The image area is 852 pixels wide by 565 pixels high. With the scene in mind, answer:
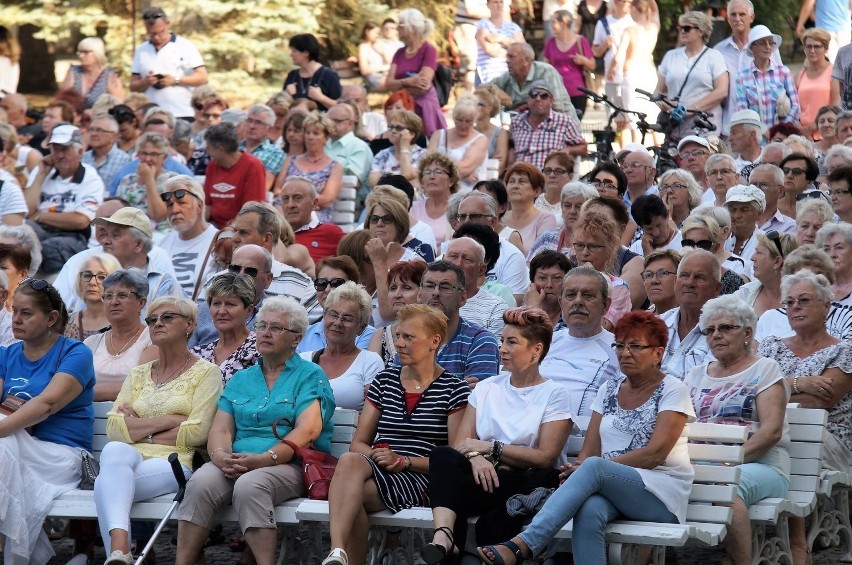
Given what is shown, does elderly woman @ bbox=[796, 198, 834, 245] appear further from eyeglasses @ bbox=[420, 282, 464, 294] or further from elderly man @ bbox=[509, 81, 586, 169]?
elderly man @ bbox=[509, 81, 586, 169]

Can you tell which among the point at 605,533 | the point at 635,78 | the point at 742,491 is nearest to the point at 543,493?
the point at 605,533

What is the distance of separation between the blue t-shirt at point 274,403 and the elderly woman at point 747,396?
1.69 m

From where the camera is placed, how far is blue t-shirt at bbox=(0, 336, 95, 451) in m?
7.28

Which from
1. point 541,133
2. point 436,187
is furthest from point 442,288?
point 541,133

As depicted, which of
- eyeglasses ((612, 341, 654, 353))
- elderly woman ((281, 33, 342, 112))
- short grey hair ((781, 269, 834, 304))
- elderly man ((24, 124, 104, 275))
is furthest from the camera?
elderly woman ((281, 33, 342, 112))

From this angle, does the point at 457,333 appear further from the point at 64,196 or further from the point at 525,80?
the point at 525,80

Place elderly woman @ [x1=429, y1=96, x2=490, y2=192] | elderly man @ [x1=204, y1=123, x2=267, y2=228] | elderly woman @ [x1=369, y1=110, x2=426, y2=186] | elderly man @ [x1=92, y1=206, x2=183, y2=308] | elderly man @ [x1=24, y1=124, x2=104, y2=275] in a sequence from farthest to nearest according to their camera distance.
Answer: elderly woman @ [x1=369, y1=110, x2=426, y2=186] → elderly woman @ [x1=429, y1=96, x2=490, y2=192] → elderly man @ [x1=24, y1=124, x2=104, y2=275] → elderly man @ [x1=204, y1=123, x2=267, y2=228] → elderly man @ [x1=92, y1=206, x2=183, y2=308]

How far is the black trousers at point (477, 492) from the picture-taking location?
6.36 m

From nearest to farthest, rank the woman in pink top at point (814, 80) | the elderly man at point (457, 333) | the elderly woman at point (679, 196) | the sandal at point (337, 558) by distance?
1. the sandal at point (337, 558)
2. the elderly man at point (457, 333)
3. the elderly woman at point (679, 196)
4. the woman in pink top at point (814, 80)

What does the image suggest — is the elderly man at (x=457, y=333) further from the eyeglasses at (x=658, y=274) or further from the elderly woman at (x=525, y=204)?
the elderly woman at (x=525, y=204)

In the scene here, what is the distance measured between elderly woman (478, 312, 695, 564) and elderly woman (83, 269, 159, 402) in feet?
8.13

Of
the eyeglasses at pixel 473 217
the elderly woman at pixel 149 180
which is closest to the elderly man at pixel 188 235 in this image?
the elderly woman at pixel 149 180

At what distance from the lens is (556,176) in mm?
10805

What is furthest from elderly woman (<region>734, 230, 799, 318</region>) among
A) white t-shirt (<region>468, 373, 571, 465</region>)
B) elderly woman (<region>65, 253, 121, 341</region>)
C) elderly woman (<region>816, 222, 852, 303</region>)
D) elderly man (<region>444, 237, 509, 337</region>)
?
elderly woman (<region>65, 253, 121, 341</region>)
